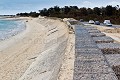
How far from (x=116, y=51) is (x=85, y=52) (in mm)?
1778

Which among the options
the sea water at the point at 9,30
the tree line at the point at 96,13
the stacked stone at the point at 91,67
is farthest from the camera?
the tree line at the point at 96,13

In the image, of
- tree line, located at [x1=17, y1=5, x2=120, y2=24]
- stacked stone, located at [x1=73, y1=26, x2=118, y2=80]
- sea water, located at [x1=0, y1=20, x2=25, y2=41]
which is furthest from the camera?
tree line, located at [x1=17, y1=5, x2=120, y2=24]

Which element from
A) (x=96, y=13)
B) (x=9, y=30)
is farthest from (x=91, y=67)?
(x=96, y=13)

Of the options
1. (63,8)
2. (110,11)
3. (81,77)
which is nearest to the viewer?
(81,77)

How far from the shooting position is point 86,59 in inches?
460

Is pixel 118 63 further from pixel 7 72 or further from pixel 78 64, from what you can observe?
pixel 7 72

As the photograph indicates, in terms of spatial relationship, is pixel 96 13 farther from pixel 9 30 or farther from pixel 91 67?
pixel 91 67

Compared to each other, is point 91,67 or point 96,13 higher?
point 91,67

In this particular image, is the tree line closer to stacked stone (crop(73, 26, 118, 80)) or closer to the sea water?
the sea water

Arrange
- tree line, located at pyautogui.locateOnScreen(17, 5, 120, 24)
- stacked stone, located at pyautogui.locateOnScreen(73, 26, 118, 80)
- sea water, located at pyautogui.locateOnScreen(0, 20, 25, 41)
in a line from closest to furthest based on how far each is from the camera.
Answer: stacked stone, located at pyautogui.locateOnScreen(73, 26, 118, 80) → sea water, located at pyautogui.locateOnScreen(0, 20, 25, 41) → tree line, located at pyautogui.locateOnScreen(17, 5, 120, 24)

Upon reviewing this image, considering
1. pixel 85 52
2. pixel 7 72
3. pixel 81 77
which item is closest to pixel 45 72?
pixel 85 52

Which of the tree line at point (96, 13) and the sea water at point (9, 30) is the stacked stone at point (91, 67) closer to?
the sea water at point (9, 30)

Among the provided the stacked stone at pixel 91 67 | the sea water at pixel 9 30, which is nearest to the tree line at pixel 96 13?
the sea water at pixel 9 30

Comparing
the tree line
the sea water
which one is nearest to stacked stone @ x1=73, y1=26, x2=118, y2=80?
the sea water
